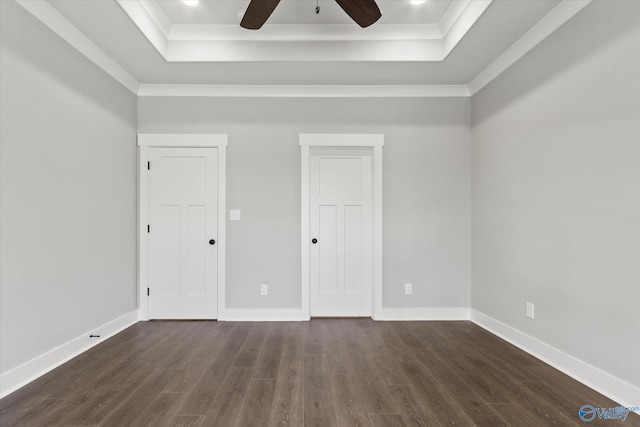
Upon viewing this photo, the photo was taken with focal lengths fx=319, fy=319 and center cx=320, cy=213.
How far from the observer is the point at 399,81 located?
357cm

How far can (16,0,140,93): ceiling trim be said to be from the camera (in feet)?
7.54

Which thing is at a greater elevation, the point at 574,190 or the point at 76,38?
the point at 76,38

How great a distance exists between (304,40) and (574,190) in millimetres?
2597

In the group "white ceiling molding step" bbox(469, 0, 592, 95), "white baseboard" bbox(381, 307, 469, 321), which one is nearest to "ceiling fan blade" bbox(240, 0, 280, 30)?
"white ceiling molding step" bbox(469, 0, 592, 95)

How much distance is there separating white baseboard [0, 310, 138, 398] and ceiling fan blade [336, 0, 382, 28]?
321 centimetres

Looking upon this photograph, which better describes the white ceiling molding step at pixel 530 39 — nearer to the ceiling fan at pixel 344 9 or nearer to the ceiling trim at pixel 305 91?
the ceiling trim at pixel 305 91

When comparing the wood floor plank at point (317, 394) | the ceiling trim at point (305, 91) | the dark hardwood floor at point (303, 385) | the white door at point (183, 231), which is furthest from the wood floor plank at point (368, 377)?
the ceiling trim at point (305, 91)

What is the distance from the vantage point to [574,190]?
2.33 m

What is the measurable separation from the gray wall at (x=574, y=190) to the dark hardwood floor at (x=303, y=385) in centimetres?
41

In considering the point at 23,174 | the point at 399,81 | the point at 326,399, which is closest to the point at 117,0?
the point at 23,174

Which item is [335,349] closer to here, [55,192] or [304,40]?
[55,192]

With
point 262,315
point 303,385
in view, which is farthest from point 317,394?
point 262,315

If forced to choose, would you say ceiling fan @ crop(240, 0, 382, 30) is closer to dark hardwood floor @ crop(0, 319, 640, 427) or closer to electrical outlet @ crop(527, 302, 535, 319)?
dark hardwood floor @ crop(0, 319, 640, 427)

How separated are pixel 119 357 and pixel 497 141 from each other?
13.2 feet
